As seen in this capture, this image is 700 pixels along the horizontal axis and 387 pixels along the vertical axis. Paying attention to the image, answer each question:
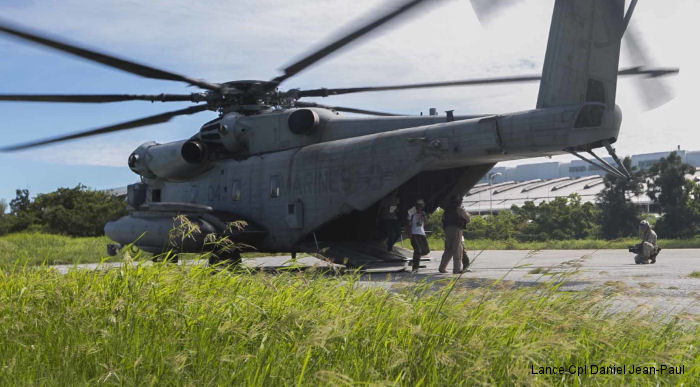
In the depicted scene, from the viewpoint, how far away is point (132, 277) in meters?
5.58

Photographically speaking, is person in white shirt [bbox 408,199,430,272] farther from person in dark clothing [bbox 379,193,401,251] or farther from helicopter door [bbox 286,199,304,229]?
helicopter door [bbox 286,199,304,229]

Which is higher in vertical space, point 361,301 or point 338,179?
point 338,179

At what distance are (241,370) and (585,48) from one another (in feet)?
27.2

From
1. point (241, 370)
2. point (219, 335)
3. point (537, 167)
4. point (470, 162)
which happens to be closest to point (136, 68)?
point (470, 162)

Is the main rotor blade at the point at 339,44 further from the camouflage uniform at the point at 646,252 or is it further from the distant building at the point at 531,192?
the distant building at the point at 531,192

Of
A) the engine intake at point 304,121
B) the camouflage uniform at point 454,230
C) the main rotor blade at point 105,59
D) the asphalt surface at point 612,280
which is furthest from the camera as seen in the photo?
the engine intake at point 304,121

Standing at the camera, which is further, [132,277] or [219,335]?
[132,277]

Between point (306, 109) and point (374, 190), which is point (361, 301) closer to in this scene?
point (374, 190)

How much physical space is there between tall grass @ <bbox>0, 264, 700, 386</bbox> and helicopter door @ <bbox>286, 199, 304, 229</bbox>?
7.89 meters

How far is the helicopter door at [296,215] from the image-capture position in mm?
13562

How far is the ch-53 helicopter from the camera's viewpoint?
10.1 meters

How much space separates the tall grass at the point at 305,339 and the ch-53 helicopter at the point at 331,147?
15.8 ft

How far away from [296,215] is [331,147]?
5.16ft

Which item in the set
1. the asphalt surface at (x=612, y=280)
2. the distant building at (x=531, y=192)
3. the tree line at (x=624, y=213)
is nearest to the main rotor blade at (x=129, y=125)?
the asphalt surface at (x=612, y=280)
